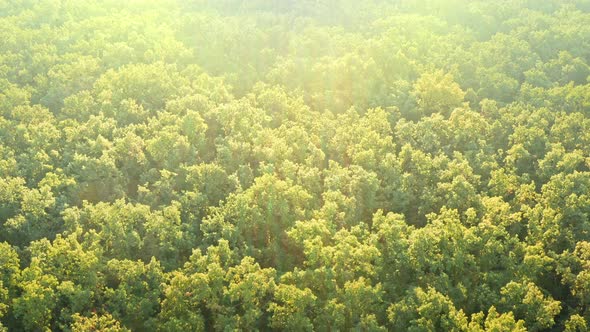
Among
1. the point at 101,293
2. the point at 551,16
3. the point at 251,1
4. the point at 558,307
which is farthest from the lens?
the point at 251,1

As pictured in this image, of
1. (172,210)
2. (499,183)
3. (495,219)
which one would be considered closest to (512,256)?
(495,219)

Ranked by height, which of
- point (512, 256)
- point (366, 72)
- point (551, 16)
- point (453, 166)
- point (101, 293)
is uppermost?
point (551, 16)

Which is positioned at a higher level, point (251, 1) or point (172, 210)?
point (251, 1)

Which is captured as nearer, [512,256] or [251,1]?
[512,256]

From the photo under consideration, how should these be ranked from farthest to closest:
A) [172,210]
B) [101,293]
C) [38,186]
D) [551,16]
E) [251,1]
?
[251,1]
[551,16]
[38,186]
[172,210]
[101,293]

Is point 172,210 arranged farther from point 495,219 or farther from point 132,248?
point 495,219

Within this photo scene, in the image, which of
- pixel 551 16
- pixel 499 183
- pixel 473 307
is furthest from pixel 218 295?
pixel 551 16
